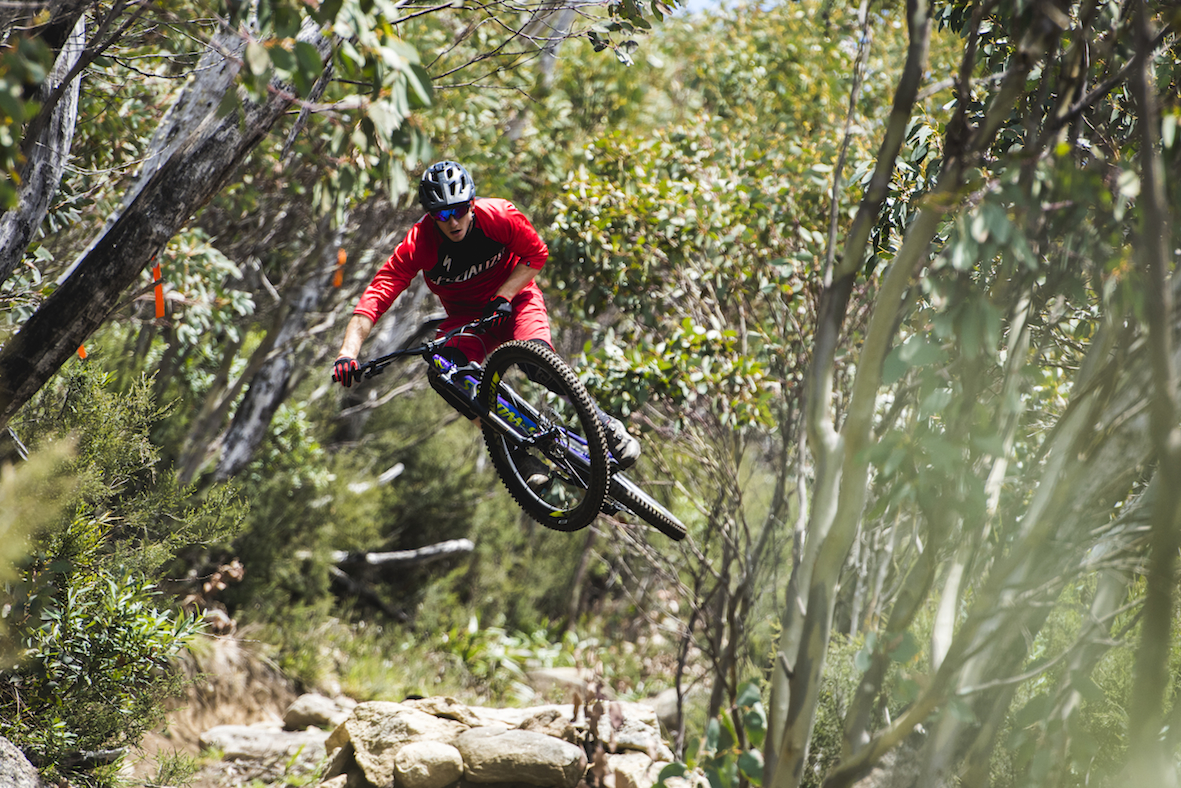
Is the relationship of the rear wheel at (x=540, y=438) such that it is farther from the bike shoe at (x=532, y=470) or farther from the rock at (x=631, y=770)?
the rock at (x=631, y=770)

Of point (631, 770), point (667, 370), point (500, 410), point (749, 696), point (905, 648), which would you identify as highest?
point (667, 370)

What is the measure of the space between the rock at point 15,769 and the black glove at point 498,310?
3.45 m

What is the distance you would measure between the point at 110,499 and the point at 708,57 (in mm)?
11243

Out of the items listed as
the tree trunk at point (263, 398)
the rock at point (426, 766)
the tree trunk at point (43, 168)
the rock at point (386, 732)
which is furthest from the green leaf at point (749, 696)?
the tree trunk at point (263, 398)

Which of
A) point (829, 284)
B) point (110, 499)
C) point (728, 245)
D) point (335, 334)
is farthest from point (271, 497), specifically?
point (829, 284)

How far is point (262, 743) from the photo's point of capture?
8016 millimetres

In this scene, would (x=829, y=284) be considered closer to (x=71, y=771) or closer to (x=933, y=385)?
(x=933, y=385)

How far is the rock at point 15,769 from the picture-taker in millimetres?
4520

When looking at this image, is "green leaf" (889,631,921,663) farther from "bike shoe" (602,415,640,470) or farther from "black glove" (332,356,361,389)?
"black glove" (332,356,361,389)

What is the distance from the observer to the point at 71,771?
5246 mm

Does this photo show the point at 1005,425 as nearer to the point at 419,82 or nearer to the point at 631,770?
the point at 419,82

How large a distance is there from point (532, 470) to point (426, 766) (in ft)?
8.68

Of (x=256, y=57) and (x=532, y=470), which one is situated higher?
(x=256, y=57)

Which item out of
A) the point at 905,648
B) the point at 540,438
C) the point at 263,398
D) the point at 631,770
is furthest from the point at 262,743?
the point at 905,648
